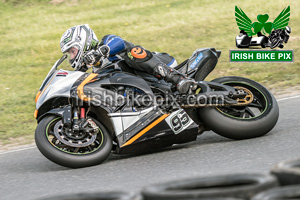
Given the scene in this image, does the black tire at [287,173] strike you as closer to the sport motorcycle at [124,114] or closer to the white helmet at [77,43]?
the sport motorcycle at [124,114]

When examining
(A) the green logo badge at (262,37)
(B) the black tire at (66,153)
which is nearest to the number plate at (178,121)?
(B) the black tire at (66,153)

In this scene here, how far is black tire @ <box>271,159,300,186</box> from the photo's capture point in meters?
2.86

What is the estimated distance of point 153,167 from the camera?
5.43m

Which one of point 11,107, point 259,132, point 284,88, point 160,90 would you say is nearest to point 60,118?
point 160,90

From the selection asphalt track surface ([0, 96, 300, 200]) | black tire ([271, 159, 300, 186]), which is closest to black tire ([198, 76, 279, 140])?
asphalt track surface ([0, 96, 300, 200])

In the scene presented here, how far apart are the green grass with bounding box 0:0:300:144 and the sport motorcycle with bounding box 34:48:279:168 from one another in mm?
2149

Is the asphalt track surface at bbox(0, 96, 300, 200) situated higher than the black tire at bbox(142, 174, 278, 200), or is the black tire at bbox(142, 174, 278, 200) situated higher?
the black tire at bbox(142, 174, 278, 200)

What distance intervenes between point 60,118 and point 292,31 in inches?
378

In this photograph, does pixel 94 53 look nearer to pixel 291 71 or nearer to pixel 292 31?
pixel 291 71

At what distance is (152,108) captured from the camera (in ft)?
19.2

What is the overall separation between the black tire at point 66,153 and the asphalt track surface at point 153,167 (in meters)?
0.09

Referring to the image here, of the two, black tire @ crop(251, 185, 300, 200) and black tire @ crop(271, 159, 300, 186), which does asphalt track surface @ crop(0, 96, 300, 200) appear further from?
black tire @ crop(251, 185, 300, 200)

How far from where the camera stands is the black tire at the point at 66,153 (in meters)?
5.55

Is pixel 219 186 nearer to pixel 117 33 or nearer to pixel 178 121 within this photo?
pixel 178 121
